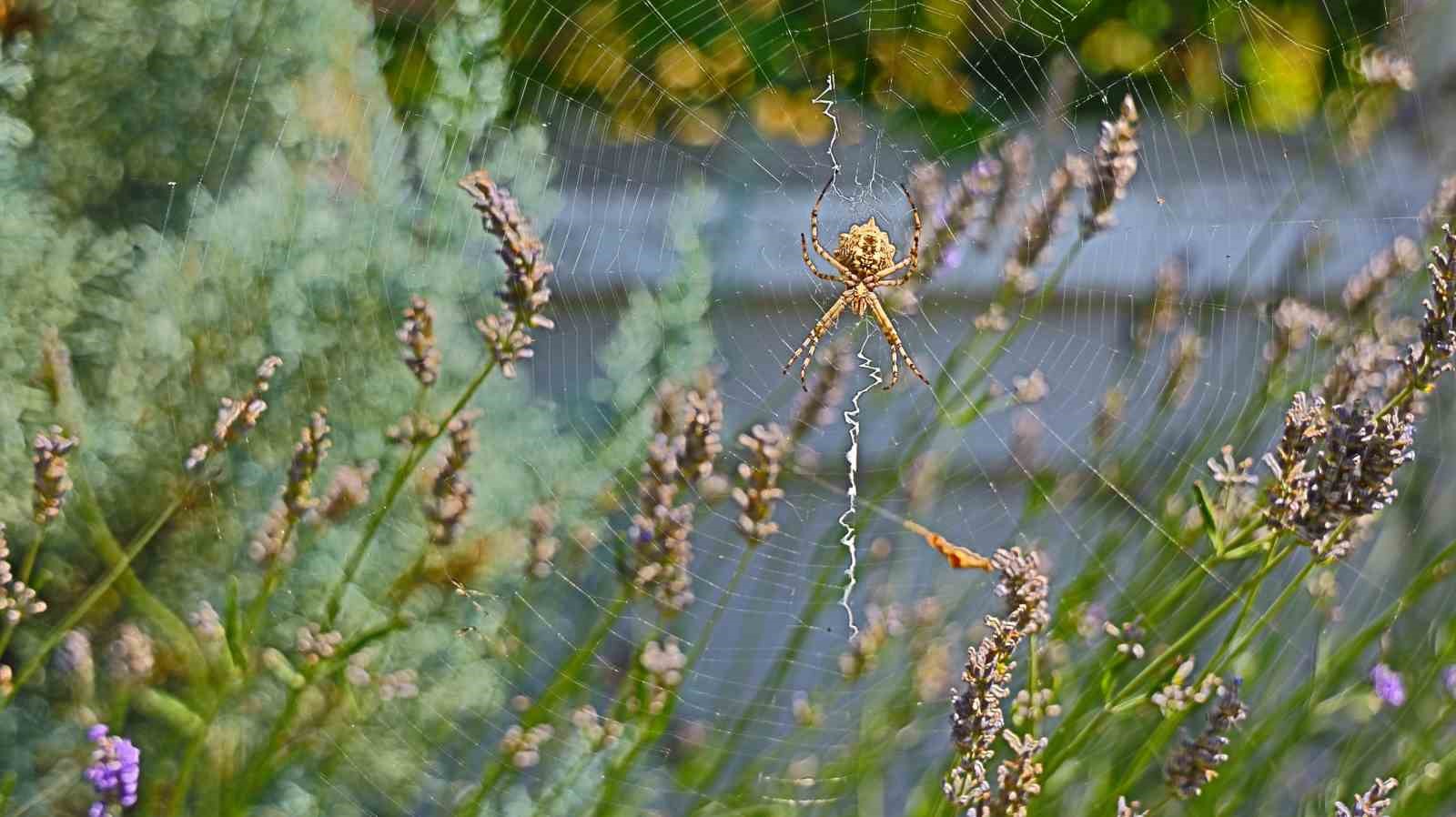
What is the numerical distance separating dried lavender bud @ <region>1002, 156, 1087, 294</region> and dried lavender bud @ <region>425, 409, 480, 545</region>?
2.11ft

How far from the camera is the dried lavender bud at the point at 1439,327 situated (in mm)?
882

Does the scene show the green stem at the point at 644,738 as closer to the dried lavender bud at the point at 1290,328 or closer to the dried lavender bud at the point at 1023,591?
the dried lavender bud at the point at 1023,591

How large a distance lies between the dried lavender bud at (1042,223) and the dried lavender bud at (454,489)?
25.3 inches

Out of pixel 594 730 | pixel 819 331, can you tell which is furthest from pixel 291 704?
pixel 819 331

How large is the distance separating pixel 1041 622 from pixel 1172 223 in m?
1.69

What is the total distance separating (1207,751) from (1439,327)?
32 centimetres

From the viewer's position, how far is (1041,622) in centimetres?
92

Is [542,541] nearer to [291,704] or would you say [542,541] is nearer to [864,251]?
[291,704]

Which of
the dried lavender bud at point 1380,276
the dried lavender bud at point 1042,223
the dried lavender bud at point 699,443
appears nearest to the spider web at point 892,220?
the dried lavender bud at point 1042,223

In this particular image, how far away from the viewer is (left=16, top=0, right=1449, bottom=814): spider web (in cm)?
179

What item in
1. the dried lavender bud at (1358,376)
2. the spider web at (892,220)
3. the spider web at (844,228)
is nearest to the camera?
the dried lavender bud at (1358,376)

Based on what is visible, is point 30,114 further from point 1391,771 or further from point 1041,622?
point 1391,771

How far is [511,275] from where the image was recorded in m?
0.94

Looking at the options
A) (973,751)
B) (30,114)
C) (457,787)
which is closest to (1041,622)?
(973,751)
